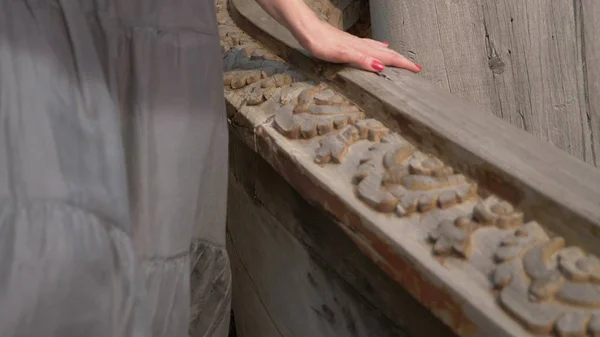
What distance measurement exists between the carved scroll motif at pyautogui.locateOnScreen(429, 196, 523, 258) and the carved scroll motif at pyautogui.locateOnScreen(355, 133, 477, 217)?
32 millimetres

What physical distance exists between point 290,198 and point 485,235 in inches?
12.5

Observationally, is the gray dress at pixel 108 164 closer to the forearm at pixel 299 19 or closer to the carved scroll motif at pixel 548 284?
the forearm at pixel 299 19

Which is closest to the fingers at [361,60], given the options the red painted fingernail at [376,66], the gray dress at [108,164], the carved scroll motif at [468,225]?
the red painted fingernail at [376,66]

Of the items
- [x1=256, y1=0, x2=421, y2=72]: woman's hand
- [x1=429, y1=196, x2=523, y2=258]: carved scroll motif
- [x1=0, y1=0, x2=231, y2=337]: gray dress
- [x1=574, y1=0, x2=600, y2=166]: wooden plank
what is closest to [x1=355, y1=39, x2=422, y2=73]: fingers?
[x1=256, y1=0, x2=421, y2=72]: woman's hand

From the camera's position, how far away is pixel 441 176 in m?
0.64

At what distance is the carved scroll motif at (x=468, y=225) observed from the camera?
554 millimetres

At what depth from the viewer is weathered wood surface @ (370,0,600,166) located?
3.94 ft

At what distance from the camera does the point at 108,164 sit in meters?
0.65

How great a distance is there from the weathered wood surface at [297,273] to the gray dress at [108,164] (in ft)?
0.30

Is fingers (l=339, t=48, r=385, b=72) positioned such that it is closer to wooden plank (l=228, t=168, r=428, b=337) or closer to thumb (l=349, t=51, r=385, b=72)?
thumb (l=349, t=51, r=385, b=72)

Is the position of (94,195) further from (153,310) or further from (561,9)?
(561,9)

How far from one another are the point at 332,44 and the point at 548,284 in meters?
0.48

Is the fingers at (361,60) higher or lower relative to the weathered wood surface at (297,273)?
higher

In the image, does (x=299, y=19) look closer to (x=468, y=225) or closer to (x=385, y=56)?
(x=385, y=56)
